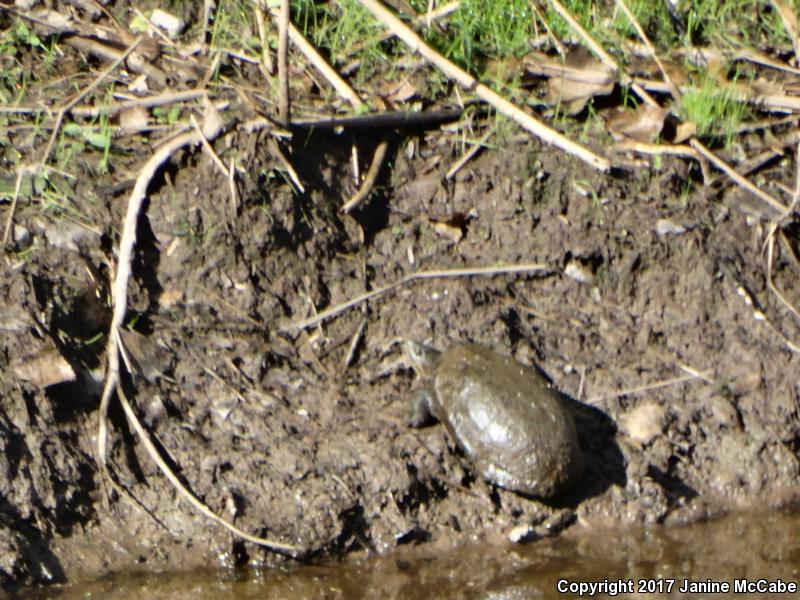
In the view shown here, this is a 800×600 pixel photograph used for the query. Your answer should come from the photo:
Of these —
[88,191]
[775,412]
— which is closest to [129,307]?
[88,191]

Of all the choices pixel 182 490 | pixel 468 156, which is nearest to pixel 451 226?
pixel 468 156

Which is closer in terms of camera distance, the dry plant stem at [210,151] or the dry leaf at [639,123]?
the dry plant stem at [210,151]

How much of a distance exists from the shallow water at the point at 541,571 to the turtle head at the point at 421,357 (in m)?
0.74

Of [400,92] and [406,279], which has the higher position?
[400,92]

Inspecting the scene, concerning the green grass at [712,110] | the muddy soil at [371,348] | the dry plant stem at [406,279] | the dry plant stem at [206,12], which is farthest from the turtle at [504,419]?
the dry plant stem at [206,12]

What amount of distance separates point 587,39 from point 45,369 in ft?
9.64

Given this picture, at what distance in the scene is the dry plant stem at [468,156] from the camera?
199 inches

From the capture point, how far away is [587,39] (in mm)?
5359

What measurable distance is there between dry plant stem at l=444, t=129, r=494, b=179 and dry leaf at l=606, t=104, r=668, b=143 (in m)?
0.60

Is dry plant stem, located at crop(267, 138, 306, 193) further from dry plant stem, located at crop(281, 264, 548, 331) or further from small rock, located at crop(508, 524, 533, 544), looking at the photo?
small rock, located at crop(508, 524, 533, 544)

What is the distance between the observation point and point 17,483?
402 cm

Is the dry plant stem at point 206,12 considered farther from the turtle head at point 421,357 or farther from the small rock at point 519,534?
the small rock at point 519,534

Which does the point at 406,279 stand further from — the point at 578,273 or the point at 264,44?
the point at 264,44

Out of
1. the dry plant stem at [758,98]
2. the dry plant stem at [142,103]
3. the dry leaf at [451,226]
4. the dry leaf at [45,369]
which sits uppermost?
the dry plant stem at [142,103]
